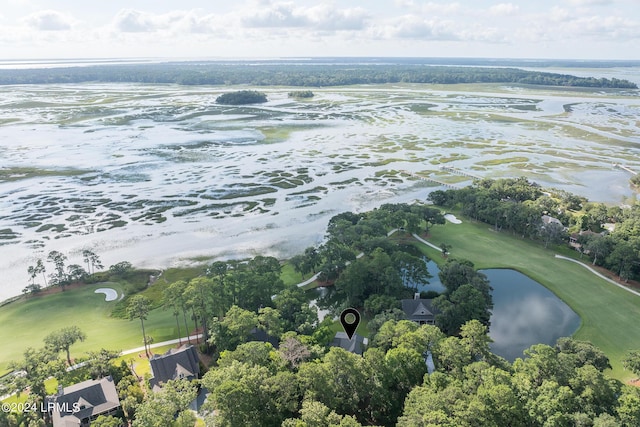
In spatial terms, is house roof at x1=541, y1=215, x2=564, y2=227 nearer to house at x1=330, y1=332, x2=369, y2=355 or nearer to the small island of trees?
house at x1=330, y1=332, x2=369, y2=355

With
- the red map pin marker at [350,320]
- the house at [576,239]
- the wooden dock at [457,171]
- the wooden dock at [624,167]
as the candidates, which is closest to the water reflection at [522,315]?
the house at [576,239]

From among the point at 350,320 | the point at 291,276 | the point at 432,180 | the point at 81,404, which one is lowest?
the point at 291,276

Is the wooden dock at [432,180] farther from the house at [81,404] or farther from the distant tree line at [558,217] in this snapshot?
the house at [81,404]

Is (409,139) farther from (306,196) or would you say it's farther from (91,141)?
A: (91,141)

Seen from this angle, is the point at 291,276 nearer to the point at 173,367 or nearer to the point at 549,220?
the point at 173,367

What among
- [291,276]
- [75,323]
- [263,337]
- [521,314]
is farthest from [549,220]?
[75,323]

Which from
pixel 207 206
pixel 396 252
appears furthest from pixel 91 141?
pixel 396 252
